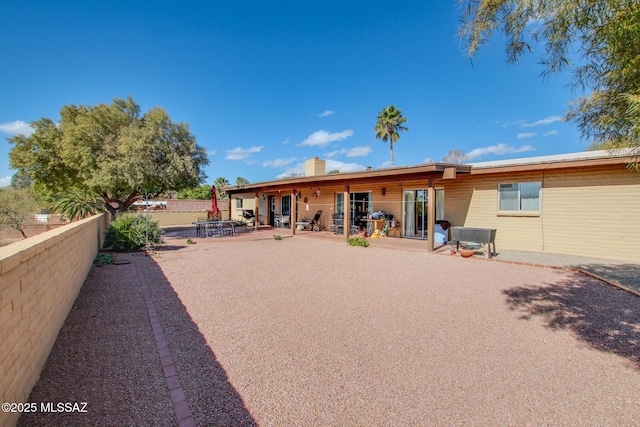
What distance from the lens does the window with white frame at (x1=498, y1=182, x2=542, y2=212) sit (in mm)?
10141

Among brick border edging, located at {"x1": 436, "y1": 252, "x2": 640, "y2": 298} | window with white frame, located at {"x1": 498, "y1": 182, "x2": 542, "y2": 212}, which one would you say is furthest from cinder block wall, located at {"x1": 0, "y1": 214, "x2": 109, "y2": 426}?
window with white frame, located at {"x1": 498, "y1": 182, "x2": 542, "y2": 212}

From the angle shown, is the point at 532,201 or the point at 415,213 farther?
the point at 415,213

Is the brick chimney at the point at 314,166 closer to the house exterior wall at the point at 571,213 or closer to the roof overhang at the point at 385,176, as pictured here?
the roof overhang at the point at 385,176

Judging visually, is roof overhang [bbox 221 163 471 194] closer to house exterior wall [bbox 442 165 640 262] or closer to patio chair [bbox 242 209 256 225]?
house exterior wall [bbox 442 165 640 262]

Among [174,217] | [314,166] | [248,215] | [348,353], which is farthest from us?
[174,217]

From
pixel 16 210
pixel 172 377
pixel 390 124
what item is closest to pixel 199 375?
pixel 172 377

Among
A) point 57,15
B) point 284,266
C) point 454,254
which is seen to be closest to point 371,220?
point 454,254

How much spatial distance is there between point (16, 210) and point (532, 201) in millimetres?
24403

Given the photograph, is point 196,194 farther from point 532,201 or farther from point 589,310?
point 589,310

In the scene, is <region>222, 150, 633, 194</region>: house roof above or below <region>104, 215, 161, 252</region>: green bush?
above

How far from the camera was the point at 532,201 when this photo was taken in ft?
33.5

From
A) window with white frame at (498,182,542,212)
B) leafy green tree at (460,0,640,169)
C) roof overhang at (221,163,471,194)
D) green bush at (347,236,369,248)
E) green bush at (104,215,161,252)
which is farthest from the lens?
green bush at (347,236,369,248)

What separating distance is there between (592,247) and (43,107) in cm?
2248

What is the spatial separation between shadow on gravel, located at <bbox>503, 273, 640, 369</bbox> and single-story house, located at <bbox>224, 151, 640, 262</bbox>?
2.95 metres
